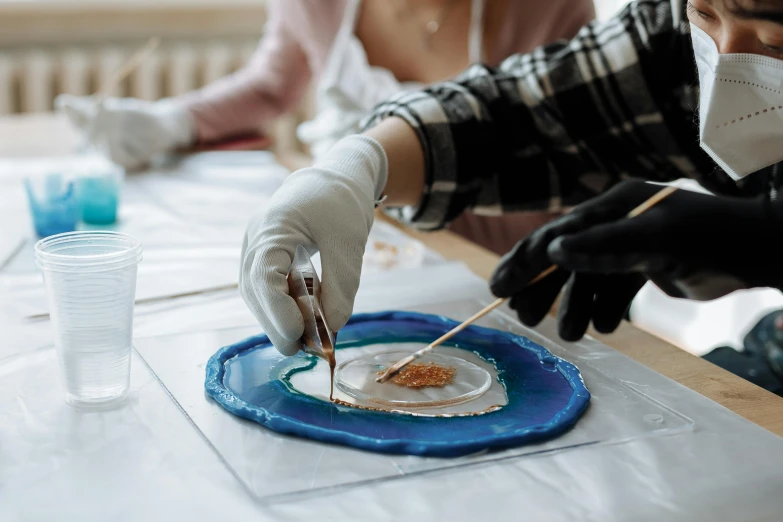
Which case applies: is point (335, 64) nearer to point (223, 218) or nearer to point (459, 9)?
point (459, 9)

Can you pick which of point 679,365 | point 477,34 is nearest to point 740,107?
point 679,365

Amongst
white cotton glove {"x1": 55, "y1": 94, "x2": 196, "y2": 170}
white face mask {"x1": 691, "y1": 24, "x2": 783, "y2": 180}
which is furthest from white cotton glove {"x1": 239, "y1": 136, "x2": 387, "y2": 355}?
white cotton glove {"x1": 55, "y1": 94, "x2": 196, "y2": 170}

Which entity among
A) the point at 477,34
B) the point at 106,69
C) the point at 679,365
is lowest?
the point at 106,69

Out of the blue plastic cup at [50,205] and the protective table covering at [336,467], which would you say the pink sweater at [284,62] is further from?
the protective table covering at [336,467]

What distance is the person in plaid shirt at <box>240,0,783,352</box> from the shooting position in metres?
0.73

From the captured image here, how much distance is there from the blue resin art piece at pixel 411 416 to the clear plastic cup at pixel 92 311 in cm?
9

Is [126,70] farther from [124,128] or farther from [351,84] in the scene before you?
[351,84]

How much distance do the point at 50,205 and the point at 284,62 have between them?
2.91 ft

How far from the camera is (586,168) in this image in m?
1.17

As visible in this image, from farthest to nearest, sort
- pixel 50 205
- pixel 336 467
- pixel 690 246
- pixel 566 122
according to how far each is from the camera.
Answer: pixel 50 205, pixel 566 122, pixel 690 246, pixel 336 467

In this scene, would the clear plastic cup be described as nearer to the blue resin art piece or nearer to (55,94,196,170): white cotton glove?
the blue resin art piece

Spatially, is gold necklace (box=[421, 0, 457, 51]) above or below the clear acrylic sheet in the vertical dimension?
above

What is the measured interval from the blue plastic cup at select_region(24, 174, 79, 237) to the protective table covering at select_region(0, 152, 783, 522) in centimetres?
48

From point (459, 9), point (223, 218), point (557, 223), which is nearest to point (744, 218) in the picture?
point (557, 223)
